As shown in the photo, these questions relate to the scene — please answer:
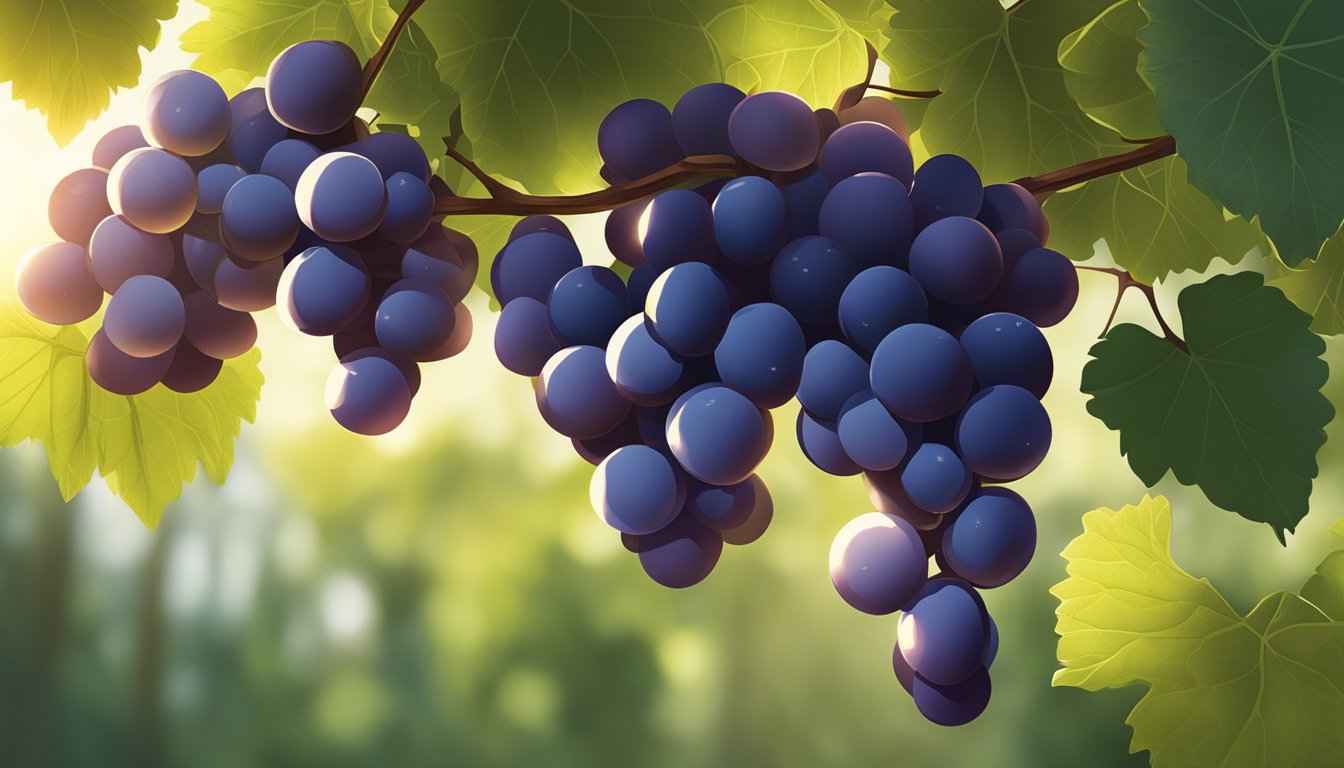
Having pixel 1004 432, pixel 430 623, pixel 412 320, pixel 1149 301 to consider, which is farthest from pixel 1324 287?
pixel 430 623

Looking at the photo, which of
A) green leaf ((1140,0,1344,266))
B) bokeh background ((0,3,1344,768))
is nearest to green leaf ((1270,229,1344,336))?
green leaf ((1140,0,1344,266))

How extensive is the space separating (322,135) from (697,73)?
18 cm

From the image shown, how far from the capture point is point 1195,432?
53 cm

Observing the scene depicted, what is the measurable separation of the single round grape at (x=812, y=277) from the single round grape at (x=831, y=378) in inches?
0.6

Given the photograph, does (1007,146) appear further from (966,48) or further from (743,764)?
(743,764)

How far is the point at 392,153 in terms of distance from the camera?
517 millimetres

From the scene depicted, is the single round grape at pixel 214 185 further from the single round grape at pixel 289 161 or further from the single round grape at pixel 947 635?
the single round grape at pixel 947 635

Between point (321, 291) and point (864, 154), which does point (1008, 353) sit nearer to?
point (864, 154)

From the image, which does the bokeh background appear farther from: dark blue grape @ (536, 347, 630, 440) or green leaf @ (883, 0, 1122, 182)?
dark blue grape @ (536, 347, 630, 440)

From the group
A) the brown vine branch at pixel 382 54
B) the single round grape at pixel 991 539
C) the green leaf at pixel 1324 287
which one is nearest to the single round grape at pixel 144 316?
the brown vine branch at pixel 382 54

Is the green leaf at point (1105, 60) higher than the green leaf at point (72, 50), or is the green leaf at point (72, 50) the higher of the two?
the green leaf at point (72, 50)

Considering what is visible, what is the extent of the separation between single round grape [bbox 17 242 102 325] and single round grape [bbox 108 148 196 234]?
0.05 m

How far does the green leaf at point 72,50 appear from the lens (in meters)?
0.62

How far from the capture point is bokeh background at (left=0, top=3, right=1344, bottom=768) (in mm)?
3346
